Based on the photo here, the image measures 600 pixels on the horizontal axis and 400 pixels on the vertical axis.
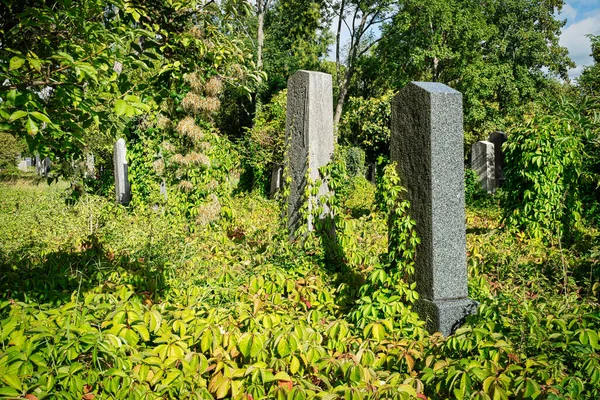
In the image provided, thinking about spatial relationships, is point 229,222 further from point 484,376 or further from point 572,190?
point 572,190

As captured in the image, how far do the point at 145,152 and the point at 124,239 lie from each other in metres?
4.87

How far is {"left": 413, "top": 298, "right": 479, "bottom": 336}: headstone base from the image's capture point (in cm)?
341

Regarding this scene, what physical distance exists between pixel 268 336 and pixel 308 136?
3250 mm

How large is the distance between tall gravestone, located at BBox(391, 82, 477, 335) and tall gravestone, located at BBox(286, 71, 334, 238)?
1984 millimetres

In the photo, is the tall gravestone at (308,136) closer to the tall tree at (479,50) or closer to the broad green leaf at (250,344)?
the broad green leaf at (250,344)

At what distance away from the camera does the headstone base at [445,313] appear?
11.2 feet

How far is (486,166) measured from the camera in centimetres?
1460

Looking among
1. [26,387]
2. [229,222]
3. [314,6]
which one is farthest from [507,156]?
[314,6]

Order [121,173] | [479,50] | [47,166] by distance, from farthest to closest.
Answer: [479,50]
[47,166]
[121,173]

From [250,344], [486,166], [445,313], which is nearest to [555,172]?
[445,313]

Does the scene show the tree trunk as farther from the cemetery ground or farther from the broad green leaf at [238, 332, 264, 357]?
the broad green leaf at [238, 332, 264, 357]

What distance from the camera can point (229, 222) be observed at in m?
6.18

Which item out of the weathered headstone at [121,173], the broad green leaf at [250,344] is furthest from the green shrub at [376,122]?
the broad green leaf at [250,344]

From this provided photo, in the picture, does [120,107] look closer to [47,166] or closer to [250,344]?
[250,344]
